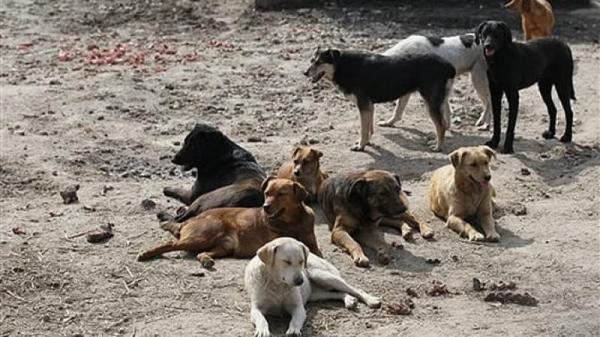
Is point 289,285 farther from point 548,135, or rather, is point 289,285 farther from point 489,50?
point 548,135

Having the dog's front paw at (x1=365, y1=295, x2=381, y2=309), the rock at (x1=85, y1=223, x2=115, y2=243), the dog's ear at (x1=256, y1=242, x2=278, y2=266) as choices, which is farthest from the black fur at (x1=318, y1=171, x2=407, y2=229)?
the dog's ear at (x1=256, y1=242, x2=278, y2=266)

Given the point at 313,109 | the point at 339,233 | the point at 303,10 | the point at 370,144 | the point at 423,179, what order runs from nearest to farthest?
the point at 339,233, the point at 423,179, the point at 370,144, the point at 313,109, the point at 303,10

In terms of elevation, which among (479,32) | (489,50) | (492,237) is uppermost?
(479,32)

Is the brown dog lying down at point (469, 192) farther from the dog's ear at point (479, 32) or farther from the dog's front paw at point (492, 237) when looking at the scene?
the dog's ear at point (479, 32)

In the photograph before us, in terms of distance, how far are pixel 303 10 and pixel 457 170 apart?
396 inches

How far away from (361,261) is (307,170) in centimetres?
166

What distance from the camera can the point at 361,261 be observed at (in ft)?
28.4

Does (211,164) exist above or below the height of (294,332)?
below

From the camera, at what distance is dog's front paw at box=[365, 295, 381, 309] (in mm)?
7750

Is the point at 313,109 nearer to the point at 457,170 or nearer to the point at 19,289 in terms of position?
the point at 457,170

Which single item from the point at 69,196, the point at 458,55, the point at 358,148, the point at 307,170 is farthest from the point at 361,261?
the point at 458,55

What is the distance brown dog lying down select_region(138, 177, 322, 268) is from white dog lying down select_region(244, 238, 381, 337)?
2.35ft

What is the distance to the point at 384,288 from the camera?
821 centimetres

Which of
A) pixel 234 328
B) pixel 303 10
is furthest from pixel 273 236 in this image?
pixel 303 10
